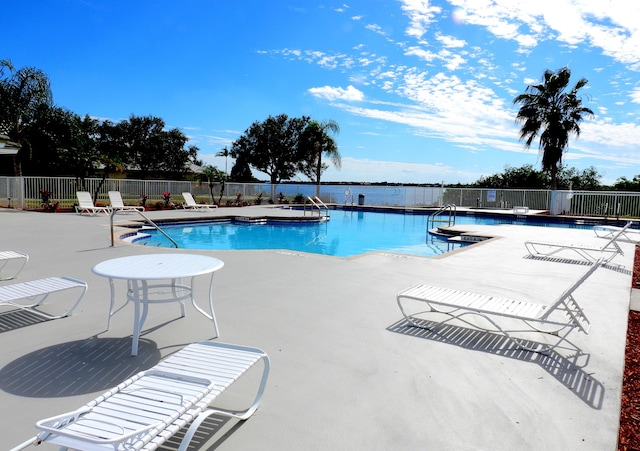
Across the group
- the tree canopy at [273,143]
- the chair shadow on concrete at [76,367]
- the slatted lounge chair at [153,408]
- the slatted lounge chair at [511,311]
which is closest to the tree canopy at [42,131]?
the tree canopy at [273,143]

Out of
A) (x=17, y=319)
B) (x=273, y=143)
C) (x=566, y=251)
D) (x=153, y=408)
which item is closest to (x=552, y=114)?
(x=566, y=251)

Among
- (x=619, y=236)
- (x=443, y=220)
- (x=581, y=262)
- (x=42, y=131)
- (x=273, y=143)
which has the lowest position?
(x=581, y=262)

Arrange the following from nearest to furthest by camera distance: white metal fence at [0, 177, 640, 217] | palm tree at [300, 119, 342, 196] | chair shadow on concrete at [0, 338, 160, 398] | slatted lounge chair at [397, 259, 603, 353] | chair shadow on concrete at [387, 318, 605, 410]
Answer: chair shadow on concrete at [0, 338, 160, 398], chair shadow on concrete at [387, 318, 605, 410], slatted lounge chair at [397, 259, 603, 353], white metal fence at [0, 177, 640, 217], palm tree at [300, 119, 342, 196]

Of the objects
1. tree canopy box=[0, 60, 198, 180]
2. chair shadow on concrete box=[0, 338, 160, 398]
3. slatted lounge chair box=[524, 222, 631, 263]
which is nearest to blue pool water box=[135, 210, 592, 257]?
slatted lounge chair box=[524, 222, 631, 263]

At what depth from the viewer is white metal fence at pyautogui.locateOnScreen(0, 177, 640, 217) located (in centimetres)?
1769

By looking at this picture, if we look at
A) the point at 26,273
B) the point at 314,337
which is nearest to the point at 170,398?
the point at 314,337

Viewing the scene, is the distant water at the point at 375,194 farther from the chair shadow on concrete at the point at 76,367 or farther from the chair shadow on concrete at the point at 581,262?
the chair shadow on concrete at the point at 76,367

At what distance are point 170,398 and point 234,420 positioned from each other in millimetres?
597

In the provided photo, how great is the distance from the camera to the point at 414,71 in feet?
65.7

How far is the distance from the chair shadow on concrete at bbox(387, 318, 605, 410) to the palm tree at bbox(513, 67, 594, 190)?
77.9 ft

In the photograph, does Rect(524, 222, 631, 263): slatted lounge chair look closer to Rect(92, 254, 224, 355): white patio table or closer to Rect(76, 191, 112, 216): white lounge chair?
Rect(92, 254, 224, 355): white patio table

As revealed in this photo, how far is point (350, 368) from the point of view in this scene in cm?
297

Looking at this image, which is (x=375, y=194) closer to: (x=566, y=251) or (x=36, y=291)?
(x=566, y=251)

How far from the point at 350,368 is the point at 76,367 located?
1.97m
